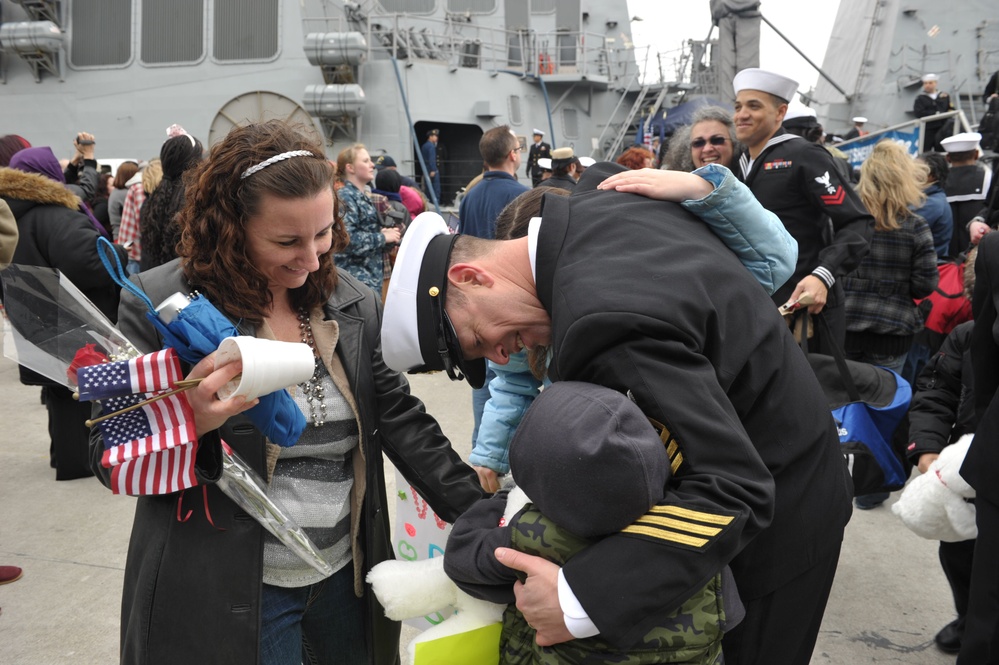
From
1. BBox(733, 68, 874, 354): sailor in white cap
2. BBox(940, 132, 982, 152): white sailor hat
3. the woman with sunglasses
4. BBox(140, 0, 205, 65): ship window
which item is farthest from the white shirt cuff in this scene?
BBox(140, 0, 205, 65): ship window

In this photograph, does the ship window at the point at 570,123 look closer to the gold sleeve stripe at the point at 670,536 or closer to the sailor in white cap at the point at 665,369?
the sailor in white cap at the point at 665,369

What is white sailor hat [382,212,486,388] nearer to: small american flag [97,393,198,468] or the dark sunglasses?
small american flag [97,393,198,468]

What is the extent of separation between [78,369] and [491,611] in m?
0.90

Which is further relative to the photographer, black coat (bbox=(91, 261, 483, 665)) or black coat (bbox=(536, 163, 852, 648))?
black coat (bbox=(91, 261, 483, 665))

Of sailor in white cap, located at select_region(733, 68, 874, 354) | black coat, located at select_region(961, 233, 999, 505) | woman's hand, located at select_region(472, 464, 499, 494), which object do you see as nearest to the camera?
black coat, located at select_region(961, 233, 999, 505)

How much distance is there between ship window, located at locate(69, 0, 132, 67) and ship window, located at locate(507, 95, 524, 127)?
7381 mm

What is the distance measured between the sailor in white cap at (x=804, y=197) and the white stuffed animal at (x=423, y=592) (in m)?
2.54

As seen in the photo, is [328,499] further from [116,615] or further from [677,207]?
[116,615]

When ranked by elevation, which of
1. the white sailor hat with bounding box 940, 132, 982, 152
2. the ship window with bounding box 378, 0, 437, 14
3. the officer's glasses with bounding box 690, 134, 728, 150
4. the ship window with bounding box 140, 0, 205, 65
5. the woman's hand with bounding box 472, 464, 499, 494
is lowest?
the woman's hand with bounding box 472, 464, 499, 494

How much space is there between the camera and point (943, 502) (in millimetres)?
2539

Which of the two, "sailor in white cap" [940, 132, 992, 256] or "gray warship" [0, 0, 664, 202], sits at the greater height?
"gray warship" [0, 0, 664, 202]

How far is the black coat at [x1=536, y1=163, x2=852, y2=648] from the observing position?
1.24m

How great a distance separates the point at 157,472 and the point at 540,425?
2.61ft

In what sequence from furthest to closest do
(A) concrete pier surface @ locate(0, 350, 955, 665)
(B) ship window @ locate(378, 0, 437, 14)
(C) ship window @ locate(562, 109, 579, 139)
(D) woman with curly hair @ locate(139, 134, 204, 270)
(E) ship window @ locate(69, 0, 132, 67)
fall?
(C) ship window @ locate(562, 109, 579, 139) → (B) ship window @ locate(378, 0, 437, 14) → (E) ship window @ locate(69, 0, 132, 67) → (D) woman with curly hair @ locate(139, 134, 204, 270) → (A) concrete pier surface @ locate(0, 350, 955, 665)
